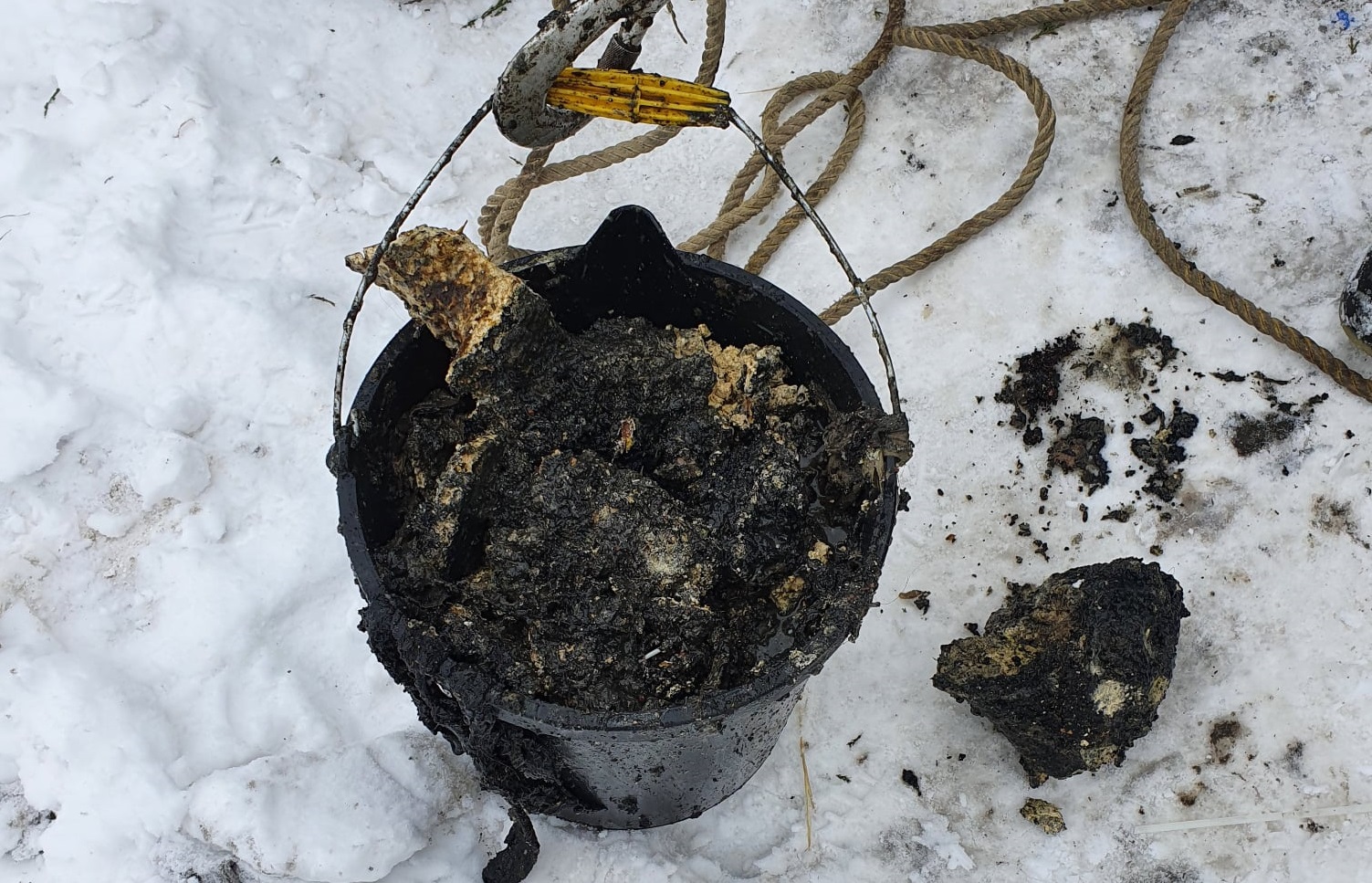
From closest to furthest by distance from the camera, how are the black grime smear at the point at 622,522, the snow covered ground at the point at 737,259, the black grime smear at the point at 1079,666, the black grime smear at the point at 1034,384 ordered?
the black grime smear at the point at 622,522 < the black grime smear at the point at 1079,666 < the snow covered ground at the point at 737,259 < the black grime smear at the point at 1034,384

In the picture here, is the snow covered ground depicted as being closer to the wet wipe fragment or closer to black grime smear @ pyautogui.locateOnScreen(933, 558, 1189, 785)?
black grime smear @ pyautogui.locateOnScreen(933, 558, 1189, 785)

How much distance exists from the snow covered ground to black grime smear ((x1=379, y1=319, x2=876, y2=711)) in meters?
0.55

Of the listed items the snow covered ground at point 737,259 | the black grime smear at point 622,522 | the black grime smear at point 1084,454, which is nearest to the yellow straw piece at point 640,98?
the black grime smear at point 622,522

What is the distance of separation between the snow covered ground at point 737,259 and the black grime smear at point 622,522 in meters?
0.55

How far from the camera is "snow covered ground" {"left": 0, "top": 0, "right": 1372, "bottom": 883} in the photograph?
1759 mm

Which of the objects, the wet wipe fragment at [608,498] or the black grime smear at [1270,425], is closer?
the wet wipe fragment at [608,498]

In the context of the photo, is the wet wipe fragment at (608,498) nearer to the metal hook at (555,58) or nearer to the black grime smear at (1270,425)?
the metal hook at (555,58)

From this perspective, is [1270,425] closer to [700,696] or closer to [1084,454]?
[1084,454]

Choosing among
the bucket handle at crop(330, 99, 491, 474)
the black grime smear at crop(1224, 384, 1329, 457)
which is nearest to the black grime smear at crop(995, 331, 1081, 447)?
the black grime smear at crop(1224, 384, 1329, 457)

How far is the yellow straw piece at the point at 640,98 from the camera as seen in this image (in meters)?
1.28

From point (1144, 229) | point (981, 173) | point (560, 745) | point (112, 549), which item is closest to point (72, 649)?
point (112, 549)

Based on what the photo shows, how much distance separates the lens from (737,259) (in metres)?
2.27

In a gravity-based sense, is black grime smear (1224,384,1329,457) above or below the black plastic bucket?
below

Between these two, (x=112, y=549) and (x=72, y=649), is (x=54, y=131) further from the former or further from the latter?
(x=72, y=649)
